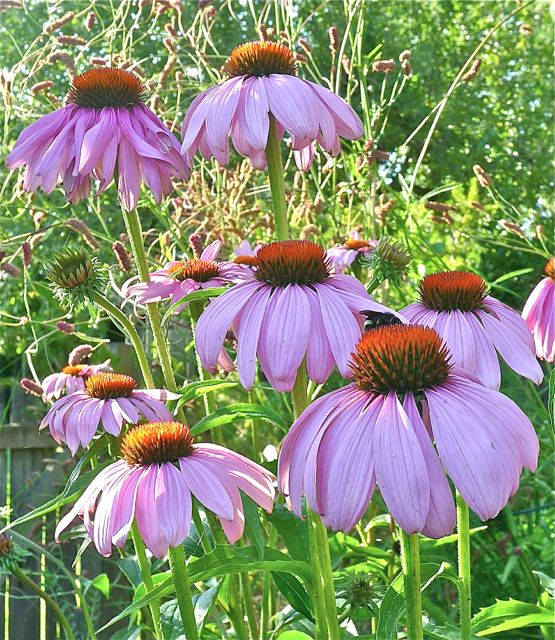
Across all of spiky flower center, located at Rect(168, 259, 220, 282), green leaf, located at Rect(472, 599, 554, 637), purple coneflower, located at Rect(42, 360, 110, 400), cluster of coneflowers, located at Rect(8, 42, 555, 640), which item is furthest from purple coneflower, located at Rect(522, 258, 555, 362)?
purple coneflower, located at Rect(42, 360, 110, 400)

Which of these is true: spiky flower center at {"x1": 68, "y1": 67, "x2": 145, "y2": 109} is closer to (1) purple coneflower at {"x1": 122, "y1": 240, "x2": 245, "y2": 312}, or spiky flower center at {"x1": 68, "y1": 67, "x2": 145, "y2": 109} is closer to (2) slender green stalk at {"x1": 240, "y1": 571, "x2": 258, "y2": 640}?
(1) purple coneflower at {"x1": 122, "y1": 240, "x2": 245, "y2": 312}

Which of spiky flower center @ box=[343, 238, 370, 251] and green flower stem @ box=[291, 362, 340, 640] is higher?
spiky flower center @ box=[343, 238, 370, 251]

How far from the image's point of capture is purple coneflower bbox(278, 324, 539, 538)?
1.90ft

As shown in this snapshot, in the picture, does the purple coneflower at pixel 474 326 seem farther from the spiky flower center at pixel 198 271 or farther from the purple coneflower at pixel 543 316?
the spiky flower center at pixel 198 271

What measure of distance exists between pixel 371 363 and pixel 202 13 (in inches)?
48.1

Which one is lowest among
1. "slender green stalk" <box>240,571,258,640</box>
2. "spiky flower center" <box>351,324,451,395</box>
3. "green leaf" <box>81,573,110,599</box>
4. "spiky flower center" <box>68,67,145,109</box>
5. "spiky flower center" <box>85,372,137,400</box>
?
"green leaf" <box>81,573,110,599</box>

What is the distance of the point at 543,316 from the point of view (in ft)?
3.51

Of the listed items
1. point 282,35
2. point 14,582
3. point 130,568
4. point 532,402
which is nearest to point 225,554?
point 130,568

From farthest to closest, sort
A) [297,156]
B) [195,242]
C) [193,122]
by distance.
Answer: [195,242] < [297,156] < [193,122]

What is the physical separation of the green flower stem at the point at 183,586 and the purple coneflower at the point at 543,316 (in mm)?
497

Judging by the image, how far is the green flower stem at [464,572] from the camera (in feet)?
2.44

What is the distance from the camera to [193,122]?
0.93 metres

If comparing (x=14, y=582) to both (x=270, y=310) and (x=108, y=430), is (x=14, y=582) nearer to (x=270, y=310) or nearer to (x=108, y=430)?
(x=108, y=430)

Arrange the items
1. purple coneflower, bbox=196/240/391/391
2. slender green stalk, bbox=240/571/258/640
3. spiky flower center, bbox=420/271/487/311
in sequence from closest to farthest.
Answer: purple coneflower, bbox=196/240/391/391 < spiky flower center, bbox=420/271/487/311 < slender green stalk, bbox=240/571/258/640
